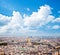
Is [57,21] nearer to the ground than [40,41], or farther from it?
farther from it

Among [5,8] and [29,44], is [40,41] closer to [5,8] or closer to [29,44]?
[29,44]

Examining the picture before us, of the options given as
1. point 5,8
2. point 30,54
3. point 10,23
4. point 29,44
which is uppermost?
point 5,8

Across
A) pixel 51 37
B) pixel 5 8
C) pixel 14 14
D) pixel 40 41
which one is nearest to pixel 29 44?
pixel 40 41

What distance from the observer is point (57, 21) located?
13.5 feet

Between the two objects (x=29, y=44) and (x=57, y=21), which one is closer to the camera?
(x=29, y=44)

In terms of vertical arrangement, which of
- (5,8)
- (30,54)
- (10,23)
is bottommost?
(30,54)

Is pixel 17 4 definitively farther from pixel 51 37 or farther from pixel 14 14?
pixel 51 37

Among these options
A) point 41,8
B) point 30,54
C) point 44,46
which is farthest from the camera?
point 41,8

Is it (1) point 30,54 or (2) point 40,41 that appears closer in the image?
(1) point 30,54

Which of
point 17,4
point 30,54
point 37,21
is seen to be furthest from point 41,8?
point 30,54

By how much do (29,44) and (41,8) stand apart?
96 centimetres

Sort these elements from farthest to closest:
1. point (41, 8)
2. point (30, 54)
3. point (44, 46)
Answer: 1. point (41, 8)
2. point (44, 46)
3. point (30, 54)

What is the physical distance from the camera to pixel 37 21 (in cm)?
393

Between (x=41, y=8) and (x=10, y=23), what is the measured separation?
0.84 m
